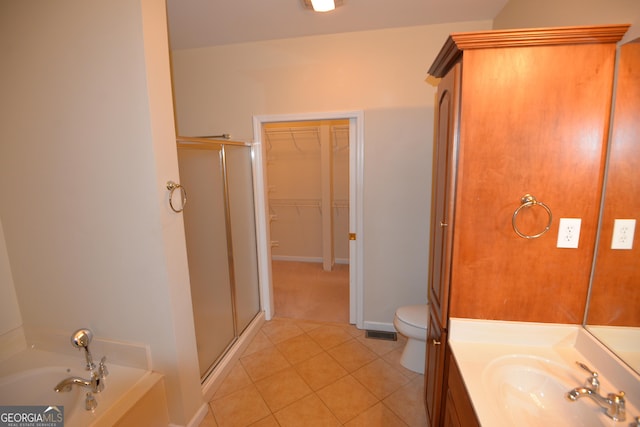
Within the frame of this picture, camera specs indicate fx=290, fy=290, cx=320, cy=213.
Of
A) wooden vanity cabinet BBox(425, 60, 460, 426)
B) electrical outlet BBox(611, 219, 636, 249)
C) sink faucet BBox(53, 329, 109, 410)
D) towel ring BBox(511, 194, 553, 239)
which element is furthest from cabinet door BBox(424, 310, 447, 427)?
sink faucet BBox(53, 329, 109, 410)

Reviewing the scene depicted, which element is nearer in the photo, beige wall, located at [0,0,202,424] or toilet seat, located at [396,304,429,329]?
beige wall, located at [0,0,202,424]

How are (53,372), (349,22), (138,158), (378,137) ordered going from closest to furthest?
(138,158) < (53,372) < (349,22) < (378,137)

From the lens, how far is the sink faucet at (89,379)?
1.42 metres

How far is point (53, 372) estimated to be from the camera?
5.49 feet

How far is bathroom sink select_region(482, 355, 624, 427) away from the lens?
93cm

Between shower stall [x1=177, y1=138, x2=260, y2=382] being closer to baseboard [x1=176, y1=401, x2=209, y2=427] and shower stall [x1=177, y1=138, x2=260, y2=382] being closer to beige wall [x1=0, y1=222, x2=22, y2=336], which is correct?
baseboard [x1=176, y1=401, x2=209, y2=427]

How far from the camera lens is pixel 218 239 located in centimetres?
219

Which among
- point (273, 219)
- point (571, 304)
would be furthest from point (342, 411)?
point (273, 219)

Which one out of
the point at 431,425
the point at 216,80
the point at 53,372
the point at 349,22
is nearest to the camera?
the point at 431,425

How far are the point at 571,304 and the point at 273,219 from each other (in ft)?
12.9

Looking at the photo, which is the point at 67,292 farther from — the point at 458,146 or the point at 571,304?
the point at 571,304

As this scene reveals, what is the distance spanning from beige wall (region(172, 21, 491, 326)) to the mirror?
1.31 m
